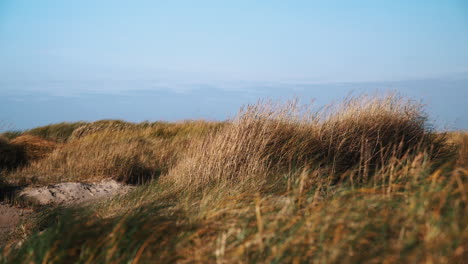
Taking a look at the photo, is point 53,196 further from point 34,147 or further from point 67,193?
point 34,147

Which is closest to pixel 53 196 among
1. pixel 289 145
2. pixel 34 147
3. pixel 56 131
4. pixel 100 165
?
pixel 100 165

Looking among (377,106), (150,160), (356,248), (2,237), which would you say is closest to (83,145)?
(150,160)

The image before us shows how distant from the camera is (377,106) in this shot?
8180 millimetres

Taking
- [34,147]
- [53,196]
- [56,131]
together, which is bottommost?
[56,131]

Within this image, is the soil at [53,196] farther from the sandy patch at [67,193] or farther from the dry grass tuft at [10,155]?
the dry grass tuft at [10,155]

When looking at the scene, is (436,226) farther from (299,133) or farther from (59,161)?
(59,161)

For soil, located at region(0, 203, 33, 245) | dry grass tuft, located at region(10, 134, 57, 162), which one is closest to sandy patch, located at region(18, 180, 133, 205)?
soil, located at region(0, 203, 33, 245)

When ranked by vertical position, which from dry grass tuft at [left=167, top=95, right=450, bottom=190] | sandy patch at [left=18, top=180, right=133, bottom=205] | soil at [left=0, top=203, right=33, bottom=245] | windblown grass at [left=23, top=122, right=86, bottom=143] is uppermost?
dry grass tuft at [left=167, top=95, right=450, bottom=190]

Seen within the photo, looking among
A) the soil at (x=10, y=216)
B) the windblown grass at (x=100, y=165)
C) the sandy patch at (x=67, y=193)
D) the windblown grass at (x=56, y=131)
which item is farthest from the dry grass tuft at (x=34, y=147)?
the soil at (x=10, y=216)

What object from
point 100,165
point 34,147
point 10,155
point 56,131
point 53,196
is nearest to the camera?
point 53,196

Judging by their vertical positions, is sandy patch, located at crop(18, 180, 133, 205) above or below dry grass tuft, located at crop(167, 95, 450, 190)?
below

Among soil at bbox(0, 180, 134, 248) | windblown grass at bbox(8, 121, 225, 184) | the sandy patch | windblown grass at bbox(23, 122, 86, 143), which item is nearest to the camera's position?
soil at bbox(0, 180, 134, 248)

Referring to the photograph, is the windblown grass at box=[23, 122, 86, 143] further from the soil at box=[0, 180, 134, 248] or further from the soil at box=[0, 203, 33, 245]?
the soil at box=[0, 203, 33, 245]

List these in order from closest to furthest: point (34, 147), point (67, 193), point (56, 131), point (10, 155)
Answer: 1. point (67, 193)
2. point (10, 155)
3. point (34, 147)
4. point (56, 131)
